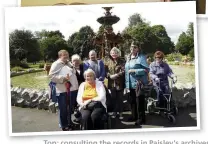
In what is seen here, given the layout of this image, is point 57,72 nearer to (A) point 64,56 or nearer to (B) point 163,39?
(A) point 64,56

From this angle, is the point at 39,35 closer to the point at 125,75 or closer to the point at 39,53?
the point at 39,53

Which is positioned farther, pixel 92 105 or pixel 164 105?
pixel 164 105

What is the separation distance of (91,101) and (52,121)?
0.38 m

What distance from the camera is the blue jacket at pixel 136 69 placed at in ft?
9.51

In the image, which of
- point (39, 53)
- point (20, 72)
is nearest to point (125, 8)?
point (39, 53)

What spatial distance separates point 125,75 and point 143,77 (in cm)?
15

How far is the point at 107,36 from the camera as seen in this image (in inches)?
114

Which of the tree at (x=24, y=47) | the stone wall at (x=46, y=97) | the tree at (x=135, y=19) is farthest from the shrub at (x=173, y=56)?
the tree at (x=24, y=47)

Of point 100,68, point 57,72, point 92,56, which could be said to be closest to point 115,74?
point 100,68

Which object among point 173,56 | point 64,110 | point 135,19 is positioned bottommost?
point 64,110

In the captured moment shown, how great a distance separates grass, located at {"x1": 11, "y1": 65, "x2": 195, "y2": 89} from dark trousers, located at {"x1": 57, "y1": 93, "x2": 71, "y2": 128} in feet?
0.52

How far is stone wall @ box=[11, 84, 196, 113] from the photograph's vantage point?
2.92 metres

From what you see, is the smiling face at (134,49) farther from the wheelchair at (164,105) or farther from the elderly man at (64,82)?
the elderly man at (64,82)

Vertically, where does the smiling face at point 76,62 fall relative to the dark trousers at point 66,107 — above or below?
above
